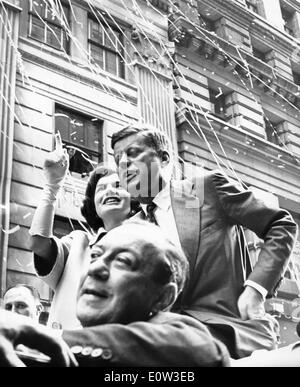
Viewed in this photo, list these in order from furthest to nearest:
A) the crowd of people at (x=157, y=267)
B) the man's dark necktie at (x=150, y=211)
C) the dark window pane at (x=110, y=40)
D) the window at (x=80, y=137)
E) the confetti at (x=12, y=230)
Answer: the dark window pane at (x=110, y=40) → the window at (x=80, y=137) → the confetti at (x=12, y=230) → the man's dark necktie at (x=150, y=211) → the crowd of people at (x=157, y=267)

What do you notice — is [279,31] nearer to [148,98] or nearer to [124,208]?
[148,98]

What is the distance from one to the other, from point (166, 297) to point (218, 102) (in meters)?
2.70

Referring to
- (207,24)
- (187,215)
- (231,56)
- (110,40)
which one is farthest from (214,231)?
(207,24)

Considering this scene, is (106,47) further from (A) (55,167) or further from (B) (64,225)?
(A) (55,167)

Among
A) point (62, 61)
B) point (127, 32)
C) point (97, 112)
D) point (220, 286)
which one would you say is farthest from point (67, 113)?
point (220, 286)

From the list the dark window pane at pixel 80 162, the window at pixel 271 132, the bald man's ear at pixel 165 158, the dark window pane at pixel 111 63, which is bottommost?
the bald man's ear at pixel 165 158

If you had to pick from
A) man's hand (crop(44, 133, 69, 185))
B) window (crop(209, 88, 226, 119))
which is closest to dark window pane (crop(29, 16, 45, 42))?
window (crop(209, 88, 226, 119))

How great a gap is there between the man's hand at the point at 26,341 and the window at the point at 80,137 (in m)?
1.60

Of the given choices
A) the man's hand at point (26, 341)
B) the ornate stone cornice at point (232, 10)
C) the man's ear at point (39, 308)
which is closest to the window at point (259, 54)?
the ornate stone cornice at point (232, 10)

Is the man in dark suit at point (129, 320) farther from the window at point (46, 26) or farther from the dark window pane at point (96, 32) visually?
the dark window pane at point (96, 32)

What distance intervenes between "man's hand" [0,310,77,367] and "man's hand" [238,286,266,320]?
0.52 metres

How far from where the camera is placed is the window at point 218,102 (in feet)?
11.5

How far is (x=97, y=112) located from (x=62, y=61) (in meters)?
0.39

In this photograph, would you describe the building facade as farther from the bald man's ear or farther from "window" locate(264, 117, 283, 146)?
the bald man's ear
